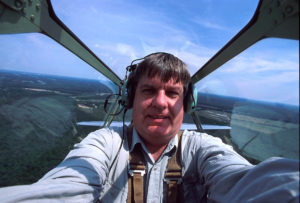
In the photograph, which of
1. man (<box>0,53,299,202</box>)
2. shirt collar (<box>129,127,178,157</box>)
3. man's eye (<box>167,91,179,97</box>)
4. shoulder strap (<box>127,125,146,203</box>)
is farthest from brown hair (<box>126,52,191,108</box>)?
shoulder strap (<box>127,125,146,203</box>)

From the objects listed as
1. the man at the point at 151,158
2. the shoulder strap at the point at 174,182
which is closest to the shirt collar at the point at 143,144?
the man at the point at 151,158

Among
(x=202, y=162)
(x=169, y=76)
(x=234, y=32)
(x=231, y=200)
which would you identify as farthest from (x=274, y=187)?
(x=234, y=32)

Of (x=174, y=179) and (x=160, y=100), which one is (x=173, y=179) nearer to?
(x=174, y=179)

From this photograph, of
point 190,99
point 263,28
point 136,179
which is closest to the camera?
point 263,28

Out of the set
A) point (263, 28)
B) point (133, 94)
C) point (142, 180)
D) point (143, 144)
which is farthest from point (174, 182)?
point (263, 28)

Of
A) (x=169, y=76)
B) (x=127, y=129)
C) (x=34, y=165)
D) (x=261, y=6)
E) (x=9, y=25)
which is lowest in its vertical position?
(x=34, y=165)

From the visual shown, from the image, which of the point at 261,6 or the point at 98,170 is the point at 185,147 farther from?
the point at 261,6

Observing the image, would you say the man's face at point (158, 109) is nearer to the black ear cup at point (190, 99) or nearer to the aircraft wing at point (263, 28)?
the black ear cup at point (190, 99)
